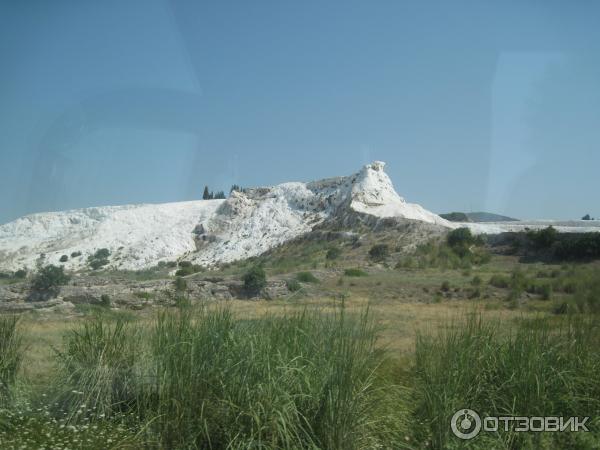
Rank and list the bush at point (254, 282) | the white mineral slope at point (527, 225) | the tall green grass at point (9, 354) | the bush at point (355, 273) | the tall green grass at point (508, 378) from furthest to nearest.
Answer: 1. the white mineral slope at point (527, 225)
2. the bush at point (355, 273)
3. the bush at point (254, 282)
4. the tall green grass at point (9, 354)
5. the tall green grass at point (508, 378)

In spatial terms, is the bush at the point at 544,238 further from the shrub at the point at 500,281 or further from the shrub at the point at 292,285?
the shrub at the point at 292,285

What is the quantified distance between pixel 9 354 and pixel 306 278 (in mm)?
21886

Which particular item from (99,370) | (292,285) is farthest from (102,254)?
(99,370)

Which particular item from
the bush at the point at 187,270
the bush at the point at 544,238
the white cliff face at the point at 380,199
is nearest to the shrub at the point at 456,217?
the white cliff face at the point at 380,199

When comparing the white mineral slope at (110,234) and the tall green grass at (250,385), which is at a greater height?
the white mineral slope at (110,234)

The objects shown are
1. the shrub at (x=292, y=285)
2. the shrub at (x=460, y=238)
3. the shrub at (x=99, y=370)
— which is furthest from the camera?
the shrub at (x=460, y=238)

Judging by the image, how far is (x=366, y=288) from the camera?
25734 millimetres

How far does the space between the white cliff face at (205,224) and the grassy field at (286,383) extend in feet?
129

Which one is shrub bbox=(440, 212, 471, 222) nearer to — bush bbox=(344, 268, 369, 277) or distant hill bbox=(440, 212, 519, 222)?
distant hill bbox=(440, 212, 519, 222)

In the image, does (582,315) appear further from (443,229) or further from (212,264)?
(212,264)

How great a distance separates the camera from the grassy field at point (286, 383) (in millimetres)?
4875

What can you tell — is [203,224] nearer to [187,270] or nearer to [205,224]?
[205,224]

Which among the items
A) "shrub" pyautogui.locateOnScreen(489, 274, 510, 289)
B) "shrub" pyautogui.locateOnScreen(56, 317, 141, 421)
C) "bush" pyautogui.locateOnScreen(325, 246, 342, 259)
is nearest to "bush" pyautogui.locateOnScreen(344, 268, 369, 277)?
"shrub" pyautogui.locateOnScreen(489, 274, 510, 289)

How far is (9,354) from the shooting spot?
692cm
